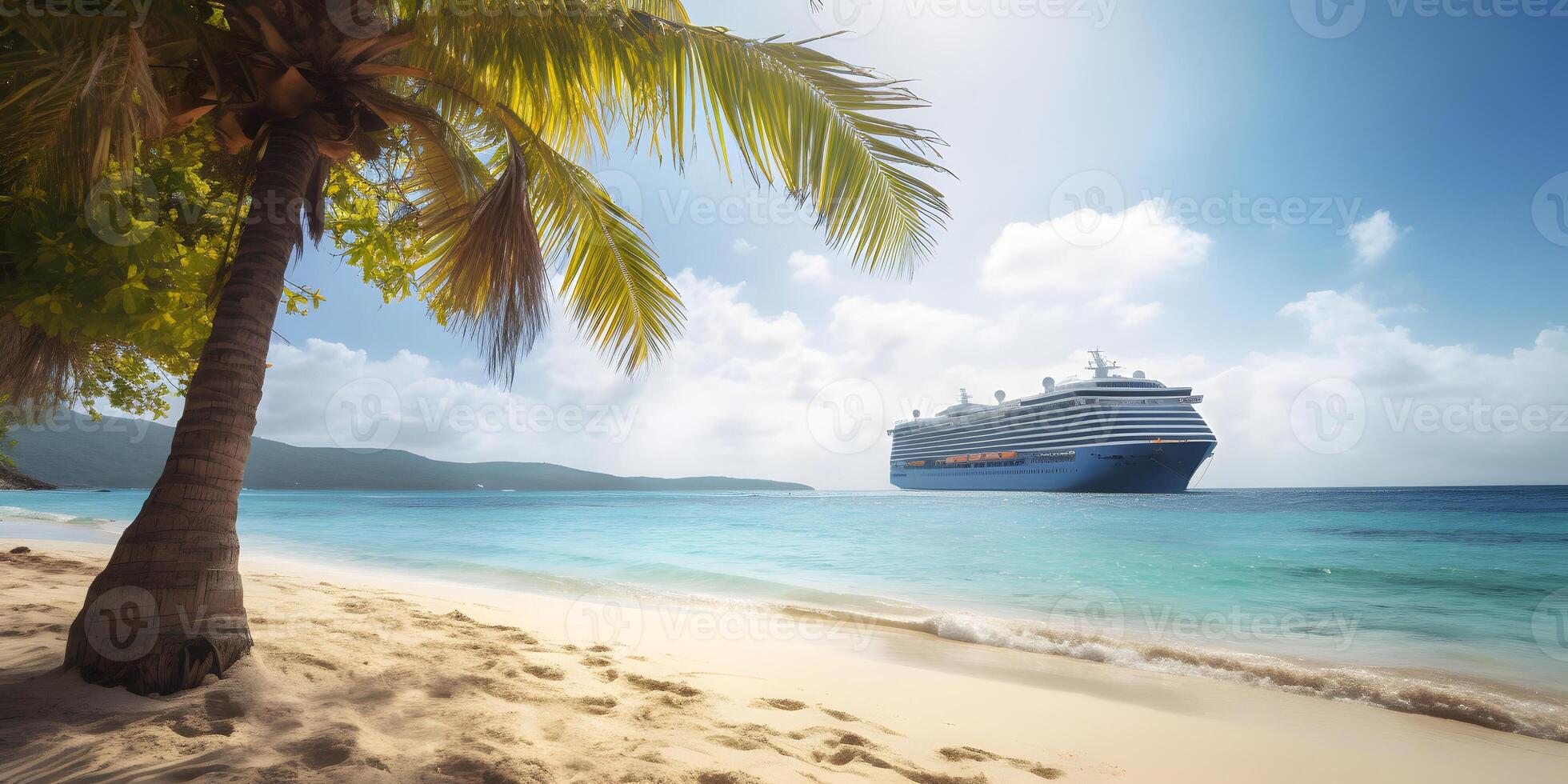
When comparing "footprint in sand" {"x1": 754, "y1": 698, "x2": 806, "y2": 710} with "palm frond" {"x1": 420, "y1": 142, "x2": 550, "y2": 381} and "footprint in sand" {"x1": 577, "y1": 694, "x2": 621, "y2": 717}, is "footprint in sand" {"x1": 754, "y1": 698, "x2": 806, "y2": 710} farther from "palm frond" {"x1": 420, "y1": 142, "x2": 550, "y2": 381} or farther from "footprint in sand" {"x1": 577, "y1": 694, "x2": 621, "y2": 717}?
"palm frond" {"x1": 420, "y1": 142, "x2": 550, "y2": 381}

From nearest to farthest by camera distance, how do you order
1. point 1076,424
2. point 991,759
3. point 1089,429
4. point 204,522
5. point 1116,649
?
point 204,522 < point 991,759 < point 1116,649 < point 1089,429 < point 1076,424

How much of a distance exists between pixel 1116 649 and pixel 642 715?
443cm

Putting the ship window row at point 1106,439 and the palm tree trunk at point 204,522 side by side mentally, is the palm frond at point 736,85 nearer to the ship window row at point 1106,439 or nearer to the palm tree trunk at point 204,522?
the palm tree trunk at point 204,522

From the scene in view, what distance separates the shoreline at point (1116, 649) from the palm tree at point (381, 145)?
3684mm

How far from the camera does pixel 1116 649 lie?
17.4 ft

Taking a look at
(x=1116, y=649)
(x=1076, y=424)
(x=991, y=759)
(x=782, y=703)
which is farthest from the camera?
(x=1076, y=424)

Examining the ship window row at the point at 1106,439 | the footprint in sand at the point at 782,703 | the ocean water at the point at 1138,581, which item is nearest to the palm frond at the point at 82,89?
the footprint in sand at the point at 782,703

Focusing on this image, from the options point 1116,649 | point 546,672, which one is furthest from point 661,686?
point 1116,649

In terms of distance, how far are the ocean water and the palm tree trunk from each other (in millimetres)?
5316

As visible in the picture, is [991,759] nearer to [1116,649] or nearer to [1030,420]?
[1116,649]

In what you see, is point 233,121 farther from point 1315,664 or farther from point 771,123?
point 1315,664

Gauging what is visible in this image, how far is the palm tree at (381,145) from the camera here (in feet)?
7.64

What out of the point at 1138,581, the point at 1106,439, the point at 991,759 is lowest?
the point at 1138,581

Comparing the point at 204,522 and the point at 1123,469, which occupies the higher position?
the point at 1123,469
